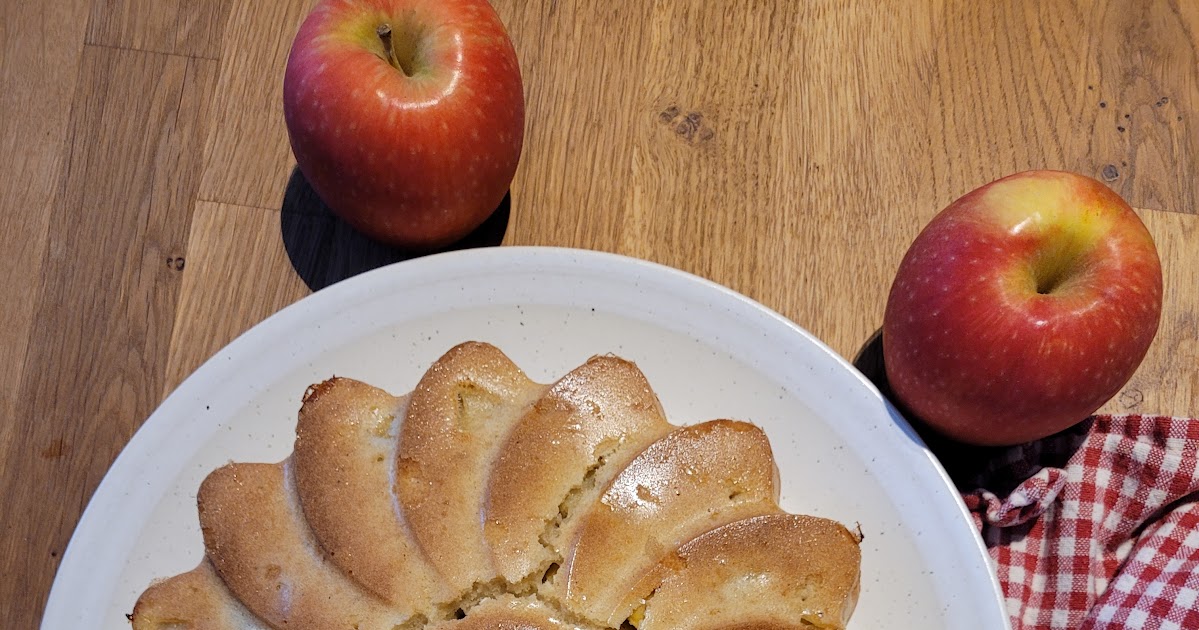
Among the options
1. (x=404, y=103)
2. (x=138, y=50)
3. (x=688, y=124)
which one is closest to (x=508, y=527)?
Result: (x=404, y=103)

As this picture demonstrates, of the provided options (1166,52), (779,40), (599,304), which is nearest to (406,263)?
(599,304)

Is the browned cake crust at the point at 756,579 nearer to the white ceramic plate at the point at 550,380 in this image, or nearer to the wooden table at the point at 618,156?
the white ceramic plate at the point at 550,380

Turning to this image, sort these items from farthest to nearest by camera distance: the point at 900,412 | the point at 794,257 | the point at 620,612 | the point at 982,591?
the point at 794,257
the point at 900,412
the point at 982,591
the point at 620,612

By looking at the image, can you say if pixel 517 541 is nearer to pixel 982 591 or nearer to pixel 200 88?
Answer: pixel 982 591

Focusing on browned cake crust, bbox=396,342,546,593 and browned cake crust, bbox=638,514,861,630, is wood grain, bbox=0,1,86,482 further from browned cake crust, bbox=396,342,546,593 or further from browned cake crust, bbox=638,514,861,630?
browned cake crust, bbox=638,514,861,630

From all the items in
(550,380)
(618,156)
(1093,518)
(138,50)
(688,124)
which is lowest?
(550,380)

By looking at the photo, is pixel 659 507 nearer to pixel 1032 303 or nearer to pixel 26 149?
pixel 1032 303

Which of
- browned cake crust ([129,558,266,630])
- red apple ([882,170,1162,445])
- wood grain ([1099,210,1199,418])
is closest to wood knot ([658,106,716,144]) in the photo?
red apple ([882,170,1162,445])
